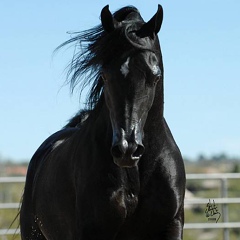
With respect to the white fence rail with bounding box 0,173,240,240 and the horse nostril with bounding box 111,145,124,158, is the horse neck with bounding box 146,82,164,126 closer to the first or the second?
the horse nostril with bounding box 111,145,124,158

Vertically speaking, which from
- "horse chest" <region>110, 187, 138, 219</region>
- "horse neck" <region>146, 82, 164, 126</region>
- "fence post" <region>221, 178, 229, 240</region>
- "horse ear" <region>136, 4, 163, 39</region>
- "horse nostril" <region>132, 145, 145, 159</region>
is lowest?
"fence post" <region>221, 178, 229, 240</region>

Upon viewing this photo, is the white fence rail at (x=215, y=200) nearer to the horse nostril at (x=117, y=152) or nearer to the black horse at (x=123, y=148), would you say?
the black horse at (x=123, y=148)

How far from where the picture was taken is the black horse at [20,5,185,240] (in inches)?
177

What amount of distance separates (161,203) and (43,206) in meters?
1.44

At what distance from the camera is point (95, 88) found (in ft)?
17.2

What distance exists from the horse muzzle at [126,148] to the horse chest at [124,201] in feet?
1.86

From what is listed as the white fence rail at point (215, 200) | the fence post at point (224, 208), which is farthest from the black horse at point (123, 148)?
the fence post at point (224, 208)

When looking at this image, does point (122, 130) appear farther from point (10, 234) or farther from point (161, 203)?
point (10, 234)

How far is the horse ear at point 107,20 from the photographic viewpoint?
4.78 meters

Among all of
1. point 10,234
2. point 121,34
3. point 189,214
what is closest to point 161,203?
point 121,34

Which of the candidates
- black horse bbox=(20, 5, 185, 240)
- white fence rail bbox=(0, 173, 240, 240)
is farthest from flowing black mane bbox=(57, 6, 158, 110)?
white fence rail bbox=(0, 173, 240, 240)

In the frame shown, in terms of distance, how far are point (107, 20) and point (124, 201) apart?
1.12 metres

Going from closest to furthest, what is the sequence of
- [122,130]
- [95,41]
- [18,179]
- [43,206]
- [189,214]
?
[122,130]
[95,41]
[43,206]
[18,179]
[189,214]

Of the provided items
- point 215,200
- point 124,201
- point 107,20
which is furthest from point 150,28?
point 215,200
